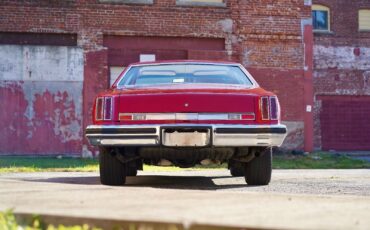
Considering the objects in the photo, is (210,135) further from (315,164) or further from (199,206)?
(315,164)

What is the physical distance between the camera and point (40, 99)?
55.4 ft

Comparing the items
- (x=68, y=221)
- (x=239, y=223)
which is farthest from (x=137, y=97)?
(x=239, y=223)

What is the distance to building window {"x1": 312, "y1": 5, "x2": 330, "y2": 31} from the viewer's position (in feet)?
85.8

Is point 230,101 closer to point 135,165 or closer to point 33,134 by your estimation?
point 135,165

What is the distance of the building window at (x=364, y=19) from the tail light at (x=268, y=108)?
67.7ft

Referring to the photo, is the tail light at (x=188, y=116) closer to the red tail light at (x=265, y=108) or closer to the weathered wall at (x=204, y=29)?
the red tail light at (x=265, y=108)

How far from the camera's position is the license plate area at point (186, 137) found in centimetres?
633

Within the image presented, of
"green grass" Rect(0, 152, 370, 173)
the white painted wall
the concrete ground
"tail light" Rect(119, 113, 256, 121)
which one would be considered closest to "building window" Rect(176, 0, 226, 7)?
the white painted wall

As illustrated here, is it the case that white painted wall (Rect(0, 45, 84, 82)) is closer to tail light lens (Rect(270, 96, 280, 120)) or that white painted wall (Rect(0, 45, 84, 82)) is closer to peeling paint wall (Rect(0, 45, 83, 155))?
peeling paint wall (Rect(0, 45, 83, 155))

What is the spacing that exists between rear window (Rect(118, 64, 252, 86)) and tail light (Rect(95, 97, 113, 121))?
542mm

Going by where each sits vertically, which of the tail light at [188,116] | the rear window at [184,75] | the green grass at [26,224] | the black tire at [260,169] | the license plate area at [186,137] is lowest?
the black tire at [260,169]

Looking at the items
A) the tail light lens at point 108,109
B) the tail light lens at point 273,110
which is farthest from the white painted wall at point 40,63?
the tail light lens at point 273,110

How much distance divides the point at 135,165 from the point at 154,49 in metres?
10.5

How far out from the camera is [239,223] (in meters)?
3.03
